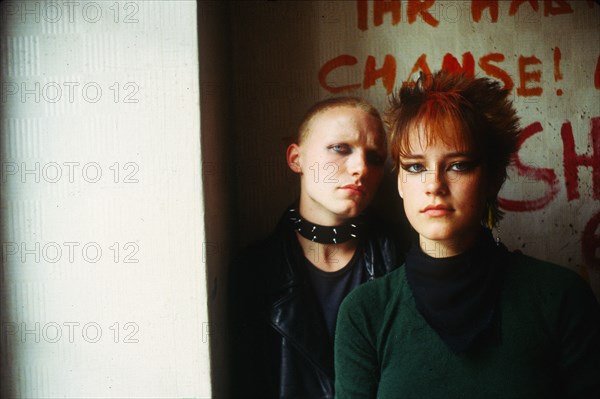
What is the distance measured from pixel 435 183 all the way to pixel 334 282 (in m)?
0.42

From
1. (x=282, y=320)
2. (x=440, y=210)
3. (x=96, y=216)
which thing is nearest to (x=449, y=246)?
(x=440, y=210)

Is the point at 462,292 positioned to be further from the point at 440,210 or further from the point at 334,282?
the point at 334,282

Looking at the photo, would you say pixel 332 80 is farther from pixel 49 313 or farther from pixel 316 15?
pixel 49 313

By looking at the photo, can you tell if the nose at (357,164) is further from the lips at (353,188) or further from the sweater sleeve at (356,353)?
the sweater sleeve at (356,353)

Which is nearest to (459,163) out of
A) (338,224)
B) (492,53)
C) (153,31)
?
(338,224)

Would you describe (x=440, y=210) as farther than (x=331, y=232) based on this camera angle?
No

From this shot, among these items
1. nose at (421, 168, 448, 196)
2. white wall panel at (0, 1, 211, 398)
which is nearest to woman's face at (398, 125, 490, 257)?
nose at (421, 168, 448, 196)

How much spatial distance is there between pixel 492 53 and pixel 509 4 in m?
0.16

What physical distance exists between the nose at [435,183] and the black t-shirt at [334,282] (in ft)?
1.14

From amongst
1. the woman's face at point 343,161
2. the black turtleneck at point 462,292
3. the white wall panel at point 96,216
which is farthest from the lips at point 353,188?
the white wall panel at point 96,216

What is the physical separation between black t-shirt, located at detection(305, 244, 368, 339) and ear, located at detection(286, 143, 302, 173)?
279mm

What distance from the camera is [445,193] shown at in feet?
3.43

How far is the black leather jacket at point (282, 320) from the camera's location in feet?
4.08

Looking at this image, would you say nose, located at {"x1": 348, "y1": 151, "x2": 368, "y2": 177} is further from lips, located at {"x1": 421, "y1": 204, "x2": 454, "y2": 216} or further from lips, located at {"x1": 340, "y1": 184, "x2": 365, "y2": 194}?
lips, located at {"x1": 421, "y1": 204, "x2": 454, "y2": 216}
